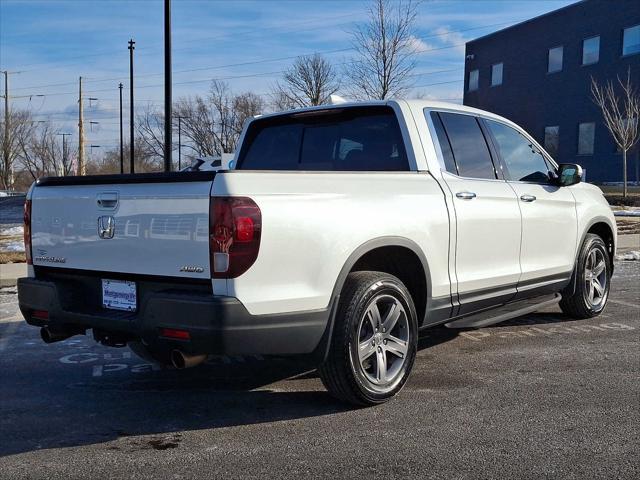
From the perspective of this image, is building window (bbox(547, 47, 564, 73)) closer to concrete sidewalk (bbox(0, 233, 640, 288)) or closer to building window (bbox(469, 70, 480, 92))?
building window (bbox(469, 70, 480, 92))

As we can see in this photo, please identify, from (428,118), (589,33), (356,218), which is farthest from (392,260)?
(589,33)

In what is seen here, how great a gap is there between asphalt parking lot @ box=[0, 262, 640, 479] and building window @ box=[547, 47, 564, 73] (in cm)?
3463

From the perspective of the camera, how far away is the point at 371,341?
4188mm

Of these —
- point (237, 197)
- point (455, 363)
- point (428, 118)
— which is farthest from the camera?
point (455, 363)

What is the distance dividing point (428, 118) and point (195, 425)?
2662 millimetres

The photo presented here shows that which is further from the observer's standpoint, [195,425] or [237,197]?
[195,425]

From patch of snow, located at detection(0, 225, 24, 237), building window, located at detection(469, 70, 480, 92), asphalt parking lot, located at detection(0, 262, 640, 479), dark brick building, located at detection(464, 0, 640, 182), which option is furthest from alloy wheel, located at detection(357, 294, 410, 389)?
building window, located at detection(469, 70, 480, 92)

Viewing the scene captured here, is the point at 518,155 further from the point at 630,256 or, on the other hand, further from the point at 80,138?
the point at 80,138

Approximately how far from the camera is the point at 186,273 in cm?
359

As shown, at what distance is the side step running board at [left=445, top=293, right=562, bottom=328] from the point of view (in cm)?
506

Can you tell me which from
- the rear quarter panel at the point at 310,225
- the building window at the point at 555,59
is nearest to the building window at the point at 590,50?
the building window at the point at 555,59

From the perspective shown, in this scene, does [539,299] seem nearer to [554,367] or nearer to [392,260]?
[554,367]

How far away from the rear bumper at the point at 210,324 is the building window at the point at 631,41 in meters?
33.2

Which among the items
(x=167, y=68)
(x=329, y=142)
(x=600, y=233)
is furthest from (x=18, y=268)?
(x=600, y=233)
